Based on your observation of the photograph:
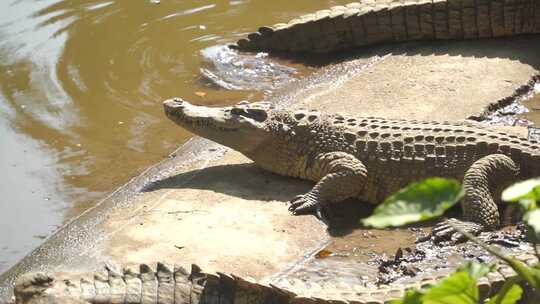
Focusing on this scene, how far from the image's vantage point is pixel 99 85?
26.2 feet

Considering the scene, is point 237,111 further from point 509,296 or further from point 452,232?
point 509,296

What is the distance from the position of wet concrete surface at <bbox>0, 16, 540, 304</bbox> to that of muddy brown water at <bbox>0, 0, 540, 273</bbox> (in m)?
0.22

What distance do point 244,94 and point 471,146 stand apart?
3.09 m

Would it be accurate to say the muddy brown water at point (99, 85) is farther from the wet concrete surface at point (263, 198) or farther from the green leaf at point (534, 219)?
the green leaf at point (534, 219)

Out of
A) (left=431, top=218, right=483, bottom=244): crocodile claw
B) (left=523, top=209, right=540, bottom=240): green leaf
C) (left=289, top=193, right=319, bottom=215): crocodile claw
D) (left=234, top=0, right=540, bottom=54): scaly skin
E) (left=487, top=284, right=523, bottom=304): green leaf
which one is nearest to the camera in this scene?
(left=523, top=209, right=540, bottom=240): green leaf

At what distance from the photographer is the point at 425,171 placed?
5.15 m

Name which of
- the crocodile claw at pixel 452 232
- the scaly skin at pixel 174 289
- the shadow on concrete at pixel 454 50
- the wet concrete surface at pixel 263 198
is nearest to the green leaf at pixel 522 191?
the scaly skin at pixel 174 289

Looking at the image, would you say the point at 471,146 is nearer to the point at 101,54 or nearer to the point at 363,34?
the point at 363,34

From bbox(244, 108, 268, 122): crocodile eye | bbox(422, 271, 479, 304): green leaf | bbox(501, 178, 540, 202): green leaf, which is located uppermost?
bbox(501, 178, 540, 202): green leaf

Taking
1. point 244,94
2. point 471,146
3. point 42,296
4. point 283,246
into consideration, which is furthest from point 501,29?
point 42,296

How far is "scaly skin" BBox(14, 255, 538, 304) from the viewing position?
11.1 feet

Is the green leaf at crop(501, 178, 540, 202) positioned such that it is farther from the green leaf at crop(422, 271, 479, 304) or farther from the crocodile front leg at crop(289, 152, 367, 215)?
the crocodile front leg at crop(289, 152, 367, 215)

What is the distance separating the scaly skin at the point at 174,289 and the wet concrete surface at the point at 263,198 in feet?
2.82

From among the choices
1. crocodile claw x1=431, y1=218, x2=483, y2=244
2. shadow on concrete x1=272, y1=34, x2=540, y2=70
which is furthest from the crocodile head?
shadow on concrete x1=272, y1=34, x2=540, y2=70
